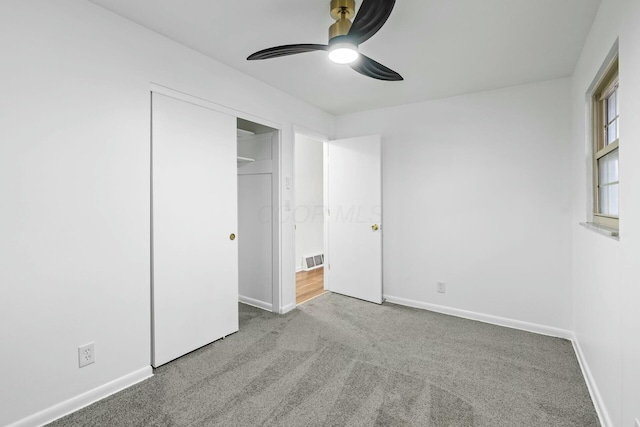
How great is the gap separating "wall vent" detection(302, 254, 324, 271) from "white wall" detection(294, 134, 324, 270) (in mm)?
56

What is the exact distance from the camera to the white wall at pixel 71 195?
5.16 ft

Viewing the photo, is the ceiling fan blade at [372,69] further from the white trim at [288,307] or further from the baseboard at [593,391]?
the white trim at [288,307]

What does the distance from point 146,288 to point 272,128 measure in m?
1.95

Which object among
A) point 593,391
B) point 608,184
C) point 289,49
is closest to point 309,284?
point 593,391

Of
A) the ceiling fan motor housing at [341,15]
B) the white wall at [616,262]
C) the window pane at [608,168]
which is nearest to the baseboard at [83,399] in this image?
the ceiling fan motor housing at [341,15]

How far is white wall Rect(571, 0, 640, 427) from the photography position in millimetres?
1295

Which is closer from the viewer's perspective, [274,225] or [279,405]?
[279,405]

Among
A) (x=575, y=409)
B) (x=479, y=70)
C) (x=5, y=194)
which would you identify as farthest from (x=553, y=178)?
(x=5, y=194)

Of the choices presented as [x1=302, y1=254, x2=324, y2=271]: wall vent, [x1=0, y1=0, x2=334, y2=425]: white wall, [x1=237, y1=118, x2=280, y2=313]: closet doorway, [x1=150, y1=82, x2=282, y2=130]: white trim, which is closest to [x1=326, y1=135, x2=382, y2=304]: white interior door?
[x1=237, y1=118, x2=280, y2=313]: closet doorway

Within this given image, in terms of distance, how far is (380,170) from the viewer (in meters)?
3.67

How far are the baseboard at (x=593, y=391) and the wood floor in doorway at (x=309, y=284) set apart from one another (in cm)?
264

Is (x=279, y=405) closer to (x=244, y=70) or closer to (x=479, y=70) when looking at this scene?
(x=244, y=70)

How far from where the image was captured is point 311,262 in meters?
5.59

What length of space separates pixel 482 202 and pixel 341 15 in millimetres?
2381
